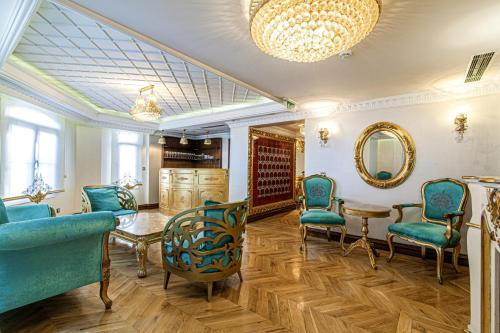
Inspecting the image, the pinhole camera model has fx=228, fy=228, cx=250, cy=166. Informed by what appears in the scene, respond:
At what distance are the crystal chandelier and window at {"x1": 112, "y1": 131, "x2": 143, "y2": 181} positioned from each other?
618 cm

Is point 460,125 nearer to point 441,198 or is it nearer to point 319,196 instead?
point 441,198

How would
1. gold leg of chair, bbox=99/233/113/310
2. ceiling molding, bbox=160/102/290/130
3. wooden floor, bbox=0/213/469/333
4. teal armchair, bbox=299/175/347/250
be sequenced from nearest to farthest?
1. wooden floor, bbox=0/213/469/333
2. gold leg of chair, bbox=99/233/113/310
3. teal armchair, bbox=299/175/347/250
4. ceiling molding, bbox=160/102/290/130

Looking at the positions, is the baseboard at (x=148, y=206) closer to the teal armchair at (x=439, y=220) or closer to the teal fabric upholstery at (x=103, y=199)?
the teal fabric upholstery at (x=103, y=199)

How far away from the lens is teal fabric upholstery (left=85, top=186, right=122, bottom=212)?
3.89 metres

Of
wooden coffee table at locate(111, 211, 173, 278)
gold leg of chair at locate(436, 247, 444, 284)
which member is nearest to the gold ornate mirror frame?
gold leg of chair at locate(436, 247, 444, 284)

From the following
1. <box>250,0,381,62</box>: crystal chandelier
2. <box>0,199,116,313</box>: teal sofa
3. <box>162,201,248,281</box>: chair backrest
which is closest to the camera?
<box>250,0,381,62</box>: crystal chandelier

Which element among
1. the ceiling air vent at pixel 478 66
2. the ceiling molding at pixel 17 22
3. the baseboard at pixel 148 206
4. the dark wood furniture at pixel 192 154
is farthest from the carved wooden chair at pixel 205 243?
the dark wood furniture at pixel 192 154

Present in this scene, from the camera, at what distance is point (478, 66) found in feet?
8.57

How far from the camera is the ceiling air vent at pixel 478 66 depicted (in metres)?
2.40

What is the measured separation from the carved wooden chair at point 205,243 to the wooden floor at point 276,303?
0.81ft

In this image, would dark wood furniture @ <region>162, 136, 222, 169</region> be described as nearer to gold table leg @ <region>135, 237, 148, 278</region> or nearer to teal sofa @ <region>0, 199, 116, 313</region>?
gold table leg @ <region>135, 237, 148, 278</region>

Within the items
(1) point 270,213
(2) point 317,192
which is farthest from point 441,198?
(1) point 270,213

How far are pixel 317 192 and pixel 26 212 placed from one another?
4.08 meters

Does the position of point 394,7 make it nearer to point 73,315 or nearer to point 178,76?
point 178,76
